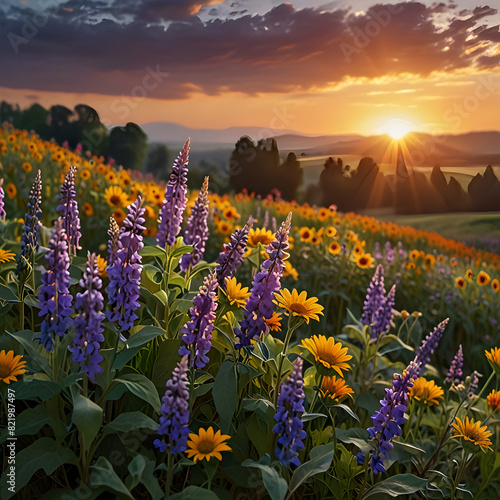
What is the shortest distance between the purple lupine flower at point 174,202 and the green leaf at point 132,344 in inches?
24.7

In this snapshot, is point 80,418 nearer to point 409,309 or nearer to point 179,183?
point 179,183

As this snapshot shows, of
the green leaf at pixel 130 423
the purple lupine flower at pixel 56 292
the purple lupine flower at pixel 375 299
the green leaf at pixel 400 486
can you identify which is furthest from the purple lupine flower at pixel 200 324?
the purple lupine flower at pixel 375 299

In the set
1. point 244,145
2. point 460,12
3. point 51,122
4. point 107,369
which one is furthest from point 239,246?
point 51,122

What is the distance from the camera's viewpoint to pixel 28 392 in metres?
1.75

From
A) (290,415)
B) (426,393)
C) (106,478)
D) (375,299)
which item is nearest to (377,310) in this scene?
(375,299)

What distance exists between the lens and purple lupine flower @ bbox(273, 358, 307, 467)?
1637 millimetres

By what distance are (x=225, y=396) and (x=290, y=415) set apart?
0.26m

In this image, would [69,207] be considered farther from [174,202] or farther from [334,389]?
[334,389]

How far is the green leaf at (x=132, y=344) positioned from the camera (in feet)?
5.78

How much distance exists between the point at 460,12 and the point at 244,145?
720 centimetres

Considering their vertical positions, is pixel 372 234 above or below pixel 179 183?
below

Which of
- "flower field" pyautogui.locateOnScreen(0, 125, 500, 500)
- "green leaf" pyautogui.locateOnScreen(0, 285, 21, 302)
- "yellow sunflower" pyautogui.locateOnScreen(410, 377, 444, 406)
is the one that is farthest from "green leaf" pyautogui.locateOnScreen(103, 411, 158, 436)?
"yellow sunflower" pyautogui.locateOnScreen(410, 377, 444, 406)

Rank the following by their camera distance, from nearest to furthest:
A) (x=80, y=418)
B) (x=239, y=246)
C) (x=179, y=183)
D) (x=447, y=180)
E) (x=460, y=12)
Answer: (x=80, y=418)
(x=239, y=246)
(x=179, y=183)
(x=460, y=12)
(x=447, y=180)

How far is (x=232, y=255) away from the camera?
224cm
